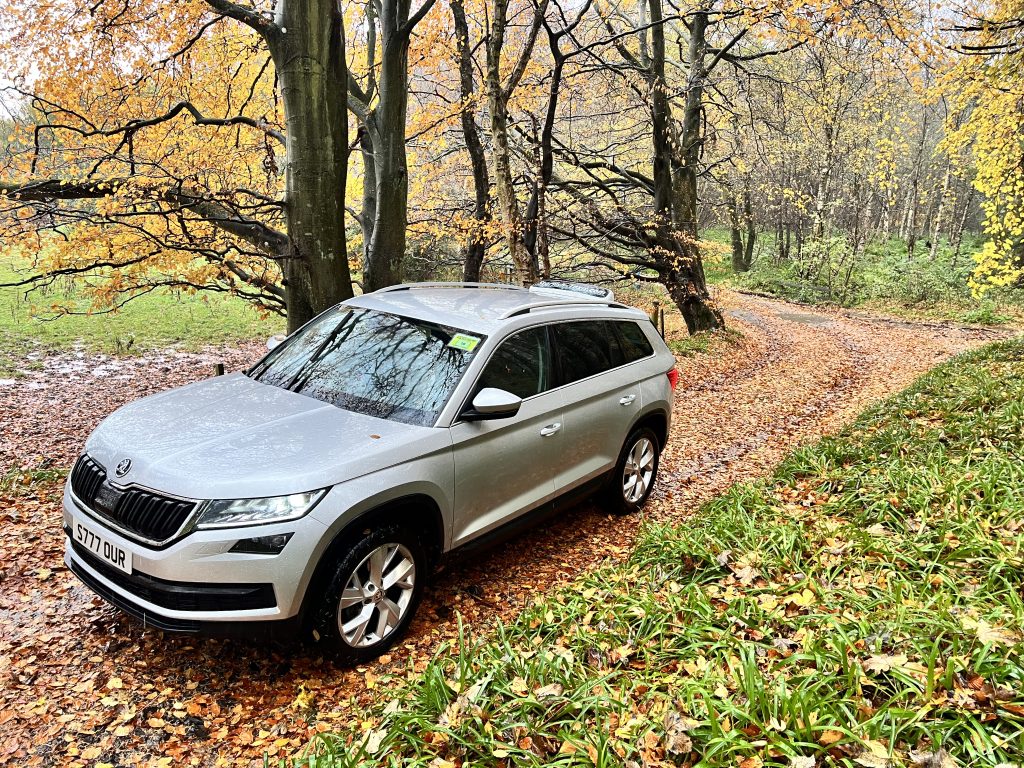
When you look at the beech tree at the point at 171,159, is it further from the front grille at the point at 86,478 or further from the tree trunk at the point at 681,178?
the tree trunk at the point at 681,178

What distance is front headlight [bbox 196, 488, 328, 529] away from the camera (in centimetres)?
298

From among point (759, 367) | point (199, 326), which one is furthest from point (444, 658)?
point (199, 326)

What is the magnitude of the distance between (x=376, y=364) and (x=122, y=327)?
1771 cm

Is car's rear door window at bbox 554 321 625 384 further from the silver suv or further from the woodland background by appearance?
the woodland background

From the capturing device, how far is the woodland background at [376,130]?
286 inches

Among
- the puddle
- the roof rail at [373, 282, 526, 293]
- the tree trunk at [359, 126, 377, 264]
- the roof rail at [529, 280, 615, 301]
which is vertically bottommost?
the puddle

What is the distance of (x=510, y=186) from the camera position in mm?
9672

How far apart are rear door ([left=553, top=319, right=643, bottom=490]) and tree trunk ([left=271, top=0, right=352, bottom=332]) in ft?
11.6

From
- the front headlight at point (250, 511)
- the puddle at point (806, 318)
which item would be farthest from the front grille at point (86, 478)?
the puddle at point (806, 318)

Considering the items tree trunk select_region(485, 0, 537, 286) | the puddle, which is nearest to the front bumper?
tree trunk select_region(485, 0, 537, 286)

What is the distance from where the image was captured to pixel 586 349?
200 inches

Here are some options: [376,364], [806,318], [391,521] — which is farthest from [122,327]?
[806,318]

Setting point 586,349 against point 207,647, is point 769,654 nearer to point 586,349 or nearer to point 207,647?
point 586,349

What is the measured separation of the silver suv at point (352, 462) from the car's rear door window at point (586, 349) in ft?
0.05
